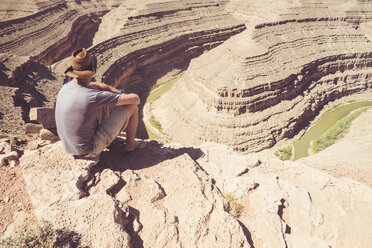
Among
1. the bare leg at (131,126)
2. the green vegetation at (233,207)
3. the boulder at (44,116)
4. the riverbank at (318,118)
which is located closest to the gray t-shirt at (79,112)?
the bare leg at (131,126)

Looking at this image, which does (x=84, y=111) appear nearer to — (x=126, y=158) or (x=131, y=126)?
(x=131, y=126)

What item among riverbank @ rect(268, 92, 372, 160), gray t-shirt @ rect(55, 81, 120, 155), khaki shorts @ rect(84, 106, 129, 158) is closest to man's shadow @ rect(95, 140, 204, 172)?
khaki shorts @ rect(84, 106, 129, 158)

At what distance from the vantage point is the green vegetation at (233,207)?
19.3 feet

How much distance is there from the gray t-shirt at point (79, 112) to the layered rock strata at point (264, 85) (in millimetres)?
16503

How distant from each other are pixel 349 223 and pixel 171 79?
95.7 feet

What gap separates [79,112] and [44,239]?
8.77ft

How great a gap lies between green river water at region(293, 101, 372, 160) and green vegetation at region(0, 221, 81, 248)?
19996mm

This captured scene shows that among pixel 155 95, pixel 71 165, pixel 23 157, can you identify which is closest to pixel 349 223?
pixel 71 165

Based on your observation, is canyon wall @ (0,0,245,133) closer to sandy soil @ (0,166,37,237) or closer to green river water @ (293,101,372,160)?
sandy soil @ (0,166,37,237)

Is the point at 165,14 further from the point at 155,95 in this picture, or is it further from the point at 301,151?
the point at 301,151

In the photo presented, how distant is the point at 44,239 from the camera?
4016mm

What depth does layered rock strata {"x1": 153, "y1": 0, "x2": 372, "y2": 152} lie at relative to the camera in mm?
21734

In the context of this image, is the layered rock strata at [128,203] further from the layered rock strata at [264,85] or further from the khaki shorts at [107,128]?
the layered rock strata at [264,85]

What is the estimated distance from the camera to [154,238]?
15.8 feet
